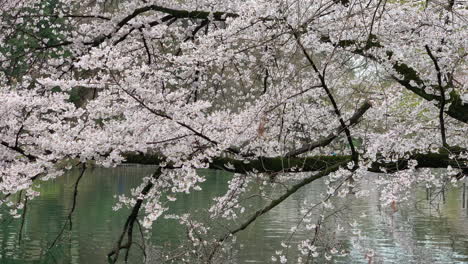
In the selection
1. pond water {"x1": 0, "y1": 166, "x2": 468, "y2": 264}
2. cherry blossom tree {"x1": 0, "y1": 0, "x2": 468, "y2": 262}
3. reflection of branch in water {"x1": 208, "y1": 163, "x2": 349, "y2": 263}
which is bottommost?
pond water {"x1": 0, "y1": 166, "x2": 468, "y2": 264}

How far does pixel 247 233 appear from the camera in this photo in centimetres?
1579

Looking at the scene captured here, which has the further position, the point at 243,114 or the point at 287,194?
the point at 243,114

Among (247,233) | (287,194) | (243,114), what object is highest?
(243,114)

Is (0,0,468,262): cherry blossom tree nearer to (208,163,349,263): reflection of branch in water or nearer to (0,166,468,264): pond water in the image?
(208,163,349,263): reflection of branch in water

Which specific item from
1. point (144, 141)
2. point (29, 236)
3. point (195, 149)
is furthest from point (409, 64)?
point (29, 236)

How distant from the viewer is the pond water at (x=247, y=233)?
504 inches

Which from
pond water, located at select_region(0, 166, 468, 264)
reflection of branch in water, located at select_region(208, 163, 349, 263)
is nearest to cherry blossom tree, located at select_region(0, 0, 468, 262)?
reflection of branch in water, located at select_region(208, 163, 349, 263)

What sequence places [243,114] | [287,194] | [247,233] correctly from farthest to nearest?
1. [247,233]
2. [243,114]
3. [287,194]

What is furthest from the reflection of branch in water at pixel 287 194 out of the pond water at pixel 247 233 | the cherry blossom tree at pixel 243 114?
the pond water at pixel 247 233

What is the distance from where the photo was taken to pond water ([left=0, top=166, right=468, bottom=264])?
12.8 m

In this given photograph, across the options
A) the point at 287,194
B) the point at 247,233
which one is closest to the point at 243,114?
the point at 287,194

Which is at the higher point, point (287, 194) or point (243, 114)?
point (243, 114)

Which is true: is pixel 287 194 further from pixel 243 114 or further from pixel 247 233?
pixel 247 233

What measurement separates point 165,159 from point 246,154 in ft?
2.54
